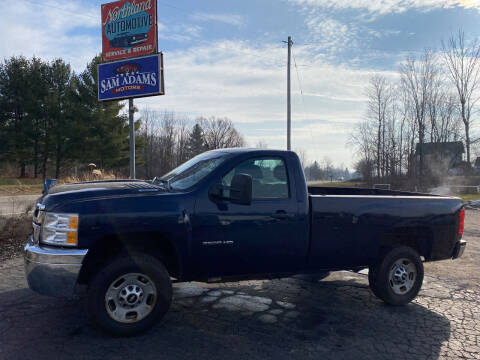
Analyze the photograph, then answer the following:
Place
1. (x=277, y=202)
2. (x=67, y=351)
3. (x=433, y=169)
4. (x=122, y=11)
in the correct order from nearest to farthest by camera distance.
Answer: (x=67, y=351)
(x=277, y=202)
(x=122, y=11)
(x=433, y=169)

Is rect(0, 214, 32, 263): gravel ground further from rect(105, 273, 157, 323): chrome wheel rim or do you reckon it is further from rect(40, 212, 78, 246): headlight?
rect(105, 273, 157, 323): chrome wheel rim

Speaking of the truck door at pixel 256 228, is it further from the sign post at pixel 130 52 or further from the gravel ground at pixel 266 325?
the sign post at pixel 130 52

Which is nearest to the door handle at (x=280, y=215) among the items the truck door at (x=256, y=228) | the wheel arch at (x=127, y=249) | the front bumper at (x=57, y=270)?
the truck door at (x=256, y=228)

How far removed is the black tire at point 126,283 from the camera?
3611mm

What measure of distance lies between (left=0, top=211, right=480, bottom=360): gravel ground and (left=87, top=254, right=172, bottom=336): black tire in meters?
0.14

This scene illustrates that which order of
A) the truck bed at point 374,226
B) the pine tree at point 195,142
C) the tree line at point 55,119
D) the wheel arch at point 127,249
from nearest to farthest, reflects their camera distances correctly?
1. the wheel arch at point 127,249
2. the truck bed at point 374,226
3. the tree line at point 55,119
4. the pine tree at point 195,142

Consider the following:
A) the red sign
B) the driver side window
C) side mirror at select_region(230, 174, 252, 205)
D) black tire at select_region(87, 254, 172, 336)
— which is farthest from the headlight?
the red sign

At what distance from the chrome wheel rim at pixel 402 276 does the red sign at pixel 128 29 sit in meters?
10.4

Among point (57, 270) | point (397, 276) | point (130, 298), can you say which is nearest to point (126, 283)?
point (130, 298)

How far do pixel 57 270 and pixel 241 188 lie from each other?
1891 mm

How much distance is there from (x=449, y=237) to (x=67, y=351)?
16.0 ft

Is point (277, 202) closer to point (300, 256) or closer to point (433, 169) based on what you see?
point (300, 256)

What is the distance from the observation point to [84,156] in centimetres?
3662

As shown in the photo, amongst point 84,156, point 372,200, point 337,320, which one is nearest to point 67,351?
point 337,320
